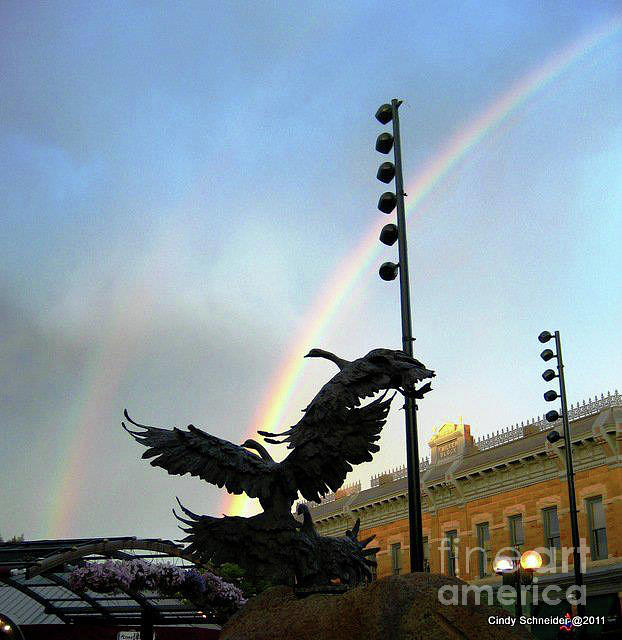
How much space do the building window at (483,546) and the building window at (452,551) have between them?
1.11 m

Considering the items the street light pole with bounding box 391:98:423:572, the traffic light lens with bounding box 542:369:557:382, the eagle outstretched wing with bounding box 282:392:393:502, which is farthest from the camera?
the traffic light lens with bounding box 542:369:557:382

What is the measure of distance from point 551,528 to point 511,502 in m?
2.02

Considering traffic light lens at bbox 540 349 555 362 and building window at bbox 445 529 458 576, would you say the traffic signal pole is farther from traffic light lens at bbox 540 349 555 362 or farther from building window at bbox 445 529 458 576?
building window at bbox 445 529 458 576

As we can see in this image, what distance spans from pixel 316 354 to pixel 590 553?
71.8 feet

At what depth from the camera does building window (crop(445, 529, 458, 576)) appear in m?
35.2

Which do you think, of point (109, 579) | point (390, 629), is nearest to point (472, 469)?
point (109, 579)

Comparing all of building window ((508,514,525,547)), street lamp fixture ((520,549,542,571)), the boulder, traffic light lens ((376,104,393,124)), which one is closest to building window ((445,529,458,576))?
building window ((508,514,525,547))

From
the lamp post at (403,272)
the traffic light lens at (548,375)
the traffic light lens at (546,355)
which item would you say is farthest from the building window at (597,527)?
the lamp post at (403,272)

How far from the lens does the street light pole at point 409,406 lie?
993cm

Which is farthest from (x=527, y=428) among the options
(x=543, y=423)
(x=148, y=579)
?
(x=148, y=579)

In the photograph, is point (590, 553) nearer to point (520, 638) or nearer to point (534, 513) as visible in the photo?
point (534, 513)

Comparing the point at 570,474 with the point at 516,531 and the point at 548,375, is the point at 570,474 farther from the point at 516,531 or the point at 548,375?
the point at 516,531

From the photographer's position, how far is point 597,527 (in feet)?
95.5

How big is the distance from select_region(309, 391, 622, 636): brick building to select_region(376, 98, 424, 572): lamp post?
18528 millimetres
